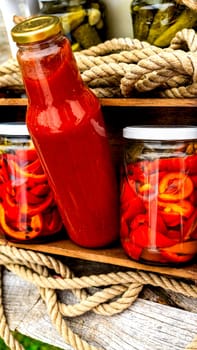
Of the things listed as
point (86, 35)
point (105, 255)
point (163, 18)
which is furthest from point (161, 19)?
point (105, 255)

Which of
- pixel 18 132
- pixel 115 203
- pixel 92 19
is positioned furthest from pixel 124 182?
pixel 92 19

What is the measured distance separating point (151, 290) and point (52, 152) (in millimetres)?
271

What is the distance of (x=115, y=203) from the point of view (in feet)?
2.22

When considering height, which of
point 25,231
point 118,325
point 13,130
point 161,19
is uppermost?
point 161,19

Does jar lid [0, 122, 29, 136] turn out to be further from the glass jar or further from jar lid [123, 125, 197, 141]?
jar lid [123, 125, 197, 141]

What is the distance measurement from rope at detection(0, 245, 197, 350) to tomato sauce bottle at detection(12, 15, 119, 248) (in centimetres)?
7

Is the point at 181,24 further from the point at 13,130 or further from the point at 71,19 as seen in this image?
the point at 13,130

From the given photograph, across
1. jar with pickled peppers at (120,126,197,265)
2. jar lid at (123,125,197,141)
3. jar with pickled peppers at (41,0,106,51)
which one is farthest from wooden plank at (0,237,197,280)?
jar with pickled peppers at (41,0,106,51)

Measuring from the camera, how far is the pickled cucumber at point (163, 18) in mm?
668

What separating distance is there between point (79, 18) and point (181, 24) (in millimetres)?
150

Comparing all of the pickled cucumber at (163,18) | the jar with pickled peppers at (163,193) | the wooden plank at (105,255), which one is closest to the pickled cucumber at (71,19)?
the pickled cucumber at (163,18)

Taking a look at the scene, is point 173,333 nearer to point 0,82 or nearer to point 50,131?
point 50,131

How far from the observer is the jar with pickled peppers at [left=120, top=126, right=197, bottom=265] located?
0.59 metres

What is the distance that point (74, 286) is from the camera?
72cm
